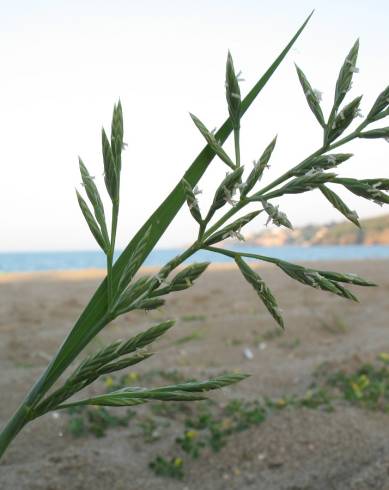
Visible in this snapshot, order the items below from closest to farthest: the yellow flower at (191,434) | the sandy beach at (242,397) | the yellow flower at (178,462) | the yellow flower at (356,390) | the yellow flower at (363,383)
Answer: the sandy beach at (242,397)
the yellow flower at (178,462)
the yellow flower at (191,434)
the yellow flower at (356,390)
the yellow flower at (363,383)

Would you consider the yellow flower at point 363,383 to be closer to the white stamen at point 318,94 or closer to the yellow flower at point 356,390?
the yellow flower at point 356,390

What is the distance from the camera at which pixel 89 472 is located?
2.64 metres

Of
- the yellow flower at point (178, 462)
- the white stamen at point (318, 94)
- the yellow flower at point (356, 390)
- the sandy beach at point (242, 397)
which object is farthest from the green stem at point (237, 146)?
the yellow flower at point (356, 390)

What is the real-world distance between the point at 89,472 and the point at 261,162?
7.37 feet

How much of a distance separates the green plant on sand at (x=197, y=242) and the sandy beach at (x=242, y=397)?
0.06 m

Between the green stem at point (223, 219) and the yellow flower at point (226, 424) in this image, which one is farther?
the yellow flower at point (226, 424)

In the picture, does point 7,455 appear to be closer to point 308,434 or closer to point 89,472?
point 89,472

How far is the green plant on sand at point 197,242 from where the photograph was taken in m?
0.77

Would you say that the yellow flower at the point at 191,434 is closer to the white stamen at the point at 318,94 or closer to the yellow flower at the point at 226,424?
the yellow flower at the point at 226,424

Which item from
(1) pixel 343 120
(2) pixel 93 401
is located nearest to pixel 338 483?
(2) pixel 93 401

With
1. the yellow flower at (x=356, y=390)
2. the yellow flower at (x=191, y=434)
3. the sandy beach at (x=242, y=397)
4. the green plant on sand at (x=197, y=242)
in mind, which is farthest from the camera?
the yellow flower at (x=356, y=390)

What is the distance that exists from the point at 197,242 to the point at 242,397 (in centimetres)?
354

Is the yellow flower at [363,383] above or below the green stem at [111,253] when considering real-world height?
below

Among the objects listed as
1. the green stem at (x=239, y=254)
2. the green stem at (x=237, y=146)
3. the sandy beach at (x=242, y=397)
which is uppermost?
the green stem at (x=237, y=146)
